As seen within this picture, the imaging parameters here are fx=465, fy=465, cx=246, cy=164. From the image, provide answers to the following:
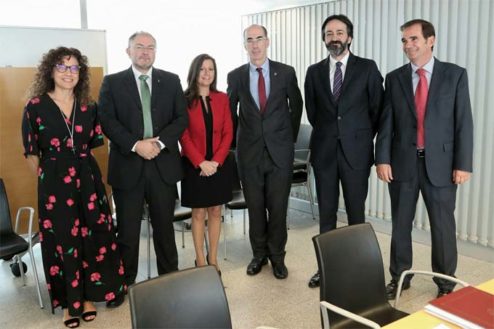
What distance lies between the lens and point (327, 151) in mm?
3312

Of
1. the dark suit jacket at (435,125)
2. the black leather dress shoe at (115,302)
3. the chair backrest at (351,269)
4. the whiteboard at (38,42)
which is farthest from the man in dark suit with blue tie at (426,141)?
the whiteboard at (38,42)

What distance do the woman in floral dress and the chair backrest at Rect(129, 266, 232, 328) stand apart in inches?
63.3

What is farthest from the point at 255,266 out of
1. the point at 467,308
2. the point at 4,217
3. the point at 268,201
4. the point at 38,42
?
the point at 38,42

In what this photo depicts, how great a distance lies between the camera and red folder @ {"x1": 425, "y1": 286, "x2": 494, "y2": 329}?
1.43 m

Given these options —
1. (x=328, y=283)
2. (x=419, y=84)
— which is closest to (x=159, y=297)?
(x=328, y=283)

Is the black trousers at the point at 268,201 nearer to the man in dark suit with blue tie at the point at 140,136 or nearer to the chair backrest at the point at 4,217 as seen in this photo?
the man in dark suit with blue tie at the point at 140,136

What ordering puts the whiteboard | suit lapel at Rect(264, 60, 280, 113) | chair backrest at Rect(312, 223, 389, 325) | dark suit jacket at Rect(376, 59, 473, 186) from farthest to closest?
the whiteboard
suit lapel at Rect(264, 60, 280, 113)
dark suit jacket at Rect(376, 59, 473, 186)
chair backrest at Rect(312, 223, 389, 325)

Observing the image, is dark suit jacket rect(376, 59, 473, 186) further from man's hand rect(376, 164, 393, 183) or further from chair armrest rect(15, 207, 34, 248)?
chair armrest rect(15, 207, 34, 248)

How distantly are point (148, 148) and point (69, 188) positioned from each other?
55 centimetres

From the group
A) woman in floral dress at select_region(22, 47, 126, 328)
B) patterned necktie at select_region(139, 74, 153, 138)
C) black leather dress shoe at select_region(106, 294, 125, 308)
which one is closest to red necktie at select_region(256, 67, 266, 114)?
patterned necktie at select_region(139, 74, 153, 138)

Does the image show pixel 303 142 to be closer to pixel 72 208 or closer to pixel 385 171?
pixel 385 171

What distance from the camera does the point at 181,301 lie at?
60.7 inches

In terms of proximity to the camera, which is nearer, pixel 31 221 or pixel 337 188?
pixel 31 221

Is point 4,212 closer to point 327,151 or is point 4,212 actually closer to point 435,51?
point 327,151
